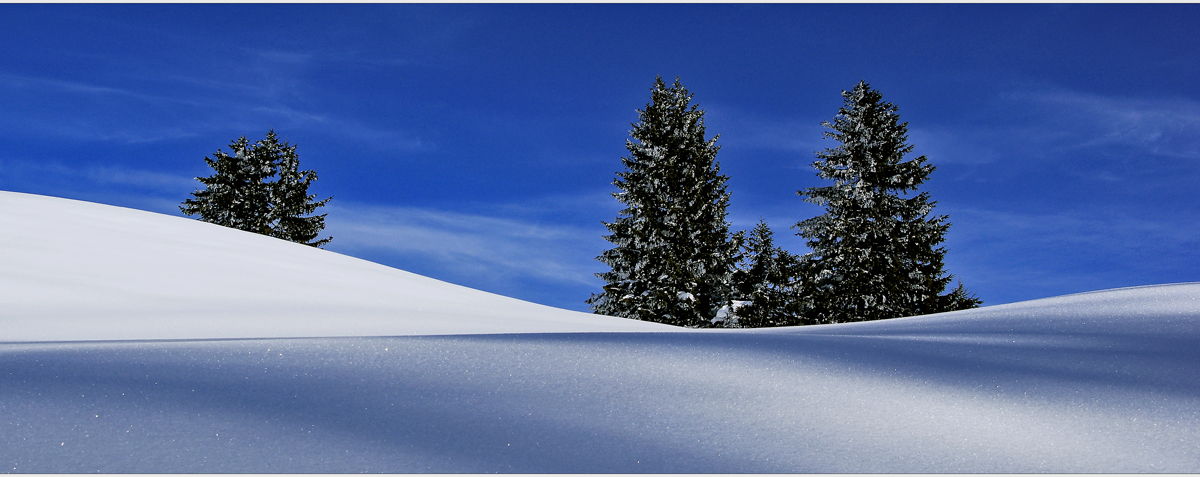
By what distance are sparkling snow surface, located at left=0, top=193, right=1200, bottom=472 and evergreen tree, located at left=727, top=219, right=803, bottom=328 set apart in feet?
59.7

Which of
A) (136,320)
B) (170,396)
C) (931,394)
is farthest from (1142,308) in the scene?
(136,320)

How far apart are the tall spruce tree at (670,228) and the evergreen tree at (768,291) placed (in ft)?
2.48

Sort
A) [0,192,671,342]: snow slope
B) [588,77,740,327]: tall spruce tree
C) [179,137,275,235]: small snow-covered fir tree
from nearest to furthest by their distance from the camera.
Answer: [0,192,671,342]: snow slope, [588,77,740,327]: tall spruce tree, [179,137,275,235]: small snow-covered fir tree

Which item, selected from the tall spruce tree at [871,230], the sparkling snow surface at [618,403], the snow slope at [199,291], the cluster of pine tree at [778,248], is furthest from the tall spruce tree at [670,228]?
the sparkling snow surface at [618,403]

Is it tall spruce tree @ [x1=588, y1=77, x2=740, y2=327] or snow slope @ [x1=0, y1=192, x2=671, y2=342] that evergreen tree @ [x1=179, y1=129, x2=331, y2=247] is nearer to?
tall spruce tree @ [x1=588, y1=77, x2=740, y2=327]

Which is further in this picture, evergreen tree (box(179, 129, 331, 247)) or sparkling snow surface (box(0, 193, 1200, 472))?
evergreen tree (box(179, 129, 331, 247))

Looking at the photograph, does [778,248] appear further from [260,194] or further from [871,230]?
[260,194]

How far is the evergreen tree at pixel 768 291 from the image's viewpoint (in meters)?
20.7

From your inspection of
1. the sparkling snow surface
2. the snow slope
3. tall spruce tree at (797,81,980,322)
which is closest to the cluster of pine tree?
tall spruce tree at (797,81,980,322)

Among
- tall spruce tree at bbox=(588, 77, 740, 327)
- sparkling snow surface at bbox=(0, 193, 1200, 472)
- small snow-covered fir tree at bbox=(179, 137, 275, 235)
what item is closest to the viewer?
sparkling snow surface at bbox=(0, 193, 1200, 472)

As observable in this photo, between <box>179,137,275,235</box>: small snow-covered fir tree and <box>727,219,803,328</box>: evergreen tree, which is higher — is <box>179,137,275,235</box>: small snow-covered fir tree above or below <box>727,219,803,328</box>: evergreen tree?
above

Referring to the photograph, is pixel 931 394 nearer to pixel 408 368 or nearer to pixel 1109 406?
pixel 1109 406

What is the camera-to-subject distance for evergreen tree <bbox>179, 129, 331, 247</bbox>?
29.7 meters

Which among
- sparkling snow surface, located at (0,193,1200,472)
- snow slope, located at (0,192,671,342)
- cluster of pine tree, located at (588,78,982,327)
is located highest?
cluster of pine tree, located at (588,78,982,327)
